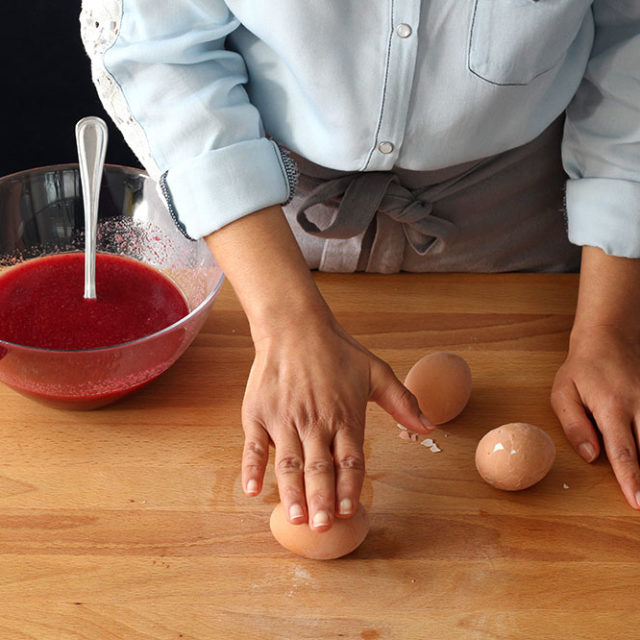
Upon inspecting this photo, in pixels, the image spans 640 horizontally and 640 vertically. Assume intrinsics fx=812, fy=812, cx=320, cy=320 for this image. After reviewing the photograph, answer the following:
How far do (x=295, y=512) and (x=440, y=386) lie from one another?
219 mm

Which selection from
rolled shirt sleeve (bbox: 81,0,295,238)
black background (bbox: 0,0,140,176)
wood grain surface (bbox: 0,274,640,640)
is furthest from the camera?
black background (bbox: 0,0,140,176)

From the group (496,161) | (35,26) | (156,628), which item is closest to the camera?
(156,628)

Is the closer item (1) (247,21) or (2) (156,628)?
(2) (156,628)

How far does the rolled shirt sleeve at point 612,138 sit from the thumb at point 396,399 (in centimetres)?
34

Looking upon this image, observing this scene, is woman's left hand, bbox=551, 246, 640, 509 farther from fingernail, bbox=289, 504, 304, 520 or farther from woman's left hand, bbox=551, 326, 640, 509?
fingernail, bbox=289, 504, 304, 520

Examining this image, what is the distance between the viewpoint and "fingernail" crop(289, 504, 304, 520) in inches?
26.2

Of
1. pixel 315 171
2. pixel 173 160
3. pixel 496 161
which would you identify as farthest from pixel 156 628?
pixel 496 161

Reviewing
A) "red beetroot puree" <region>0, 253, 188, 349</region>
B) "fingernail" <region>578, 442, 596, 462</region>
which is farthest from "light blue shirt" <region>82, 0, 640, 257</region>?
"fingernail" <region>578, 442, 596, 462</region>

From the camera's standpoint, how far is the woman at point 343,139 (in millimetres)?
737

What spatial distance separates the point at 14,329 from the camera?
81 centimetres

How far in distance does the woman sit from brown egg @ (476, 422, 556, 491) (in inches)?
2.7

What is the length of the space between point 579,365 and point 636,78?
327 millimetres

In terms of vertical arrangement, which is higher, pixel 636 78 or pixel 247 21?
pixel 247 21

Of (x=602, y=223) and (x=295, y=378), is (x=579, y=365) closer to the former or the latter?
(x=602, y=223)
